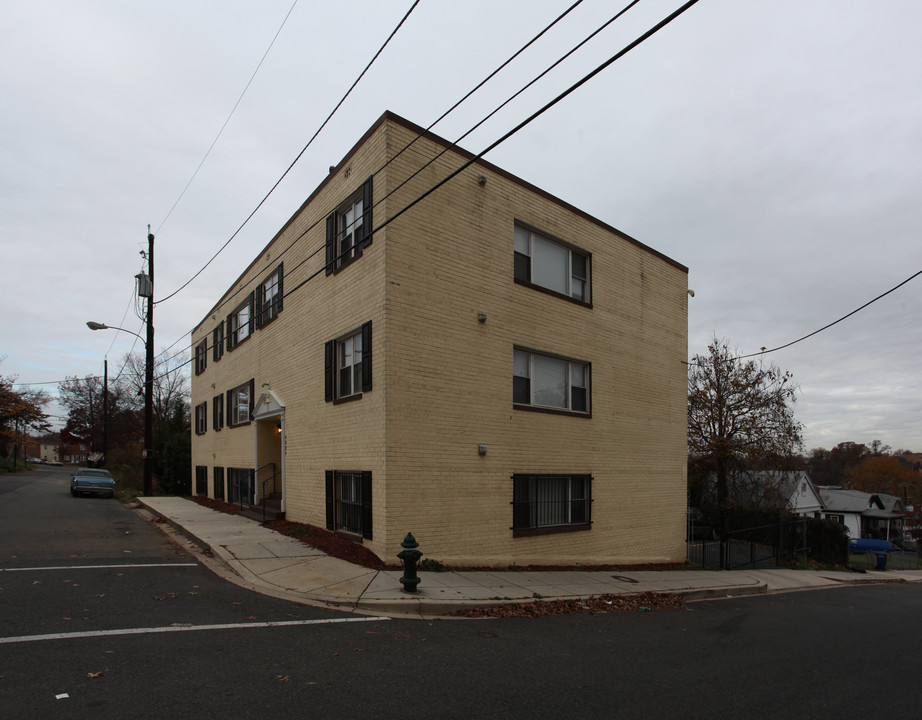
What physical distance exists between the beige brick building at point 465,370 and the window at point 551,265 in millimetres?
45

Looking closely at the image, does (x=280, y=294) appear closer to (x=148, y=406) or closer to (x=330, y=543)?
(x=330, y=543)

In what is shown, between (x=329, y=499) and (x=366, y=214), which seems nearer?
(x=366, y=214)

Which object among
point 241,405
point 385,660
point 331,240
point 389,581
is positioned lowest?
point 389,581

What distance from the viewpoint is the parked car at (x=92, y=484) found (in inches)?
1128

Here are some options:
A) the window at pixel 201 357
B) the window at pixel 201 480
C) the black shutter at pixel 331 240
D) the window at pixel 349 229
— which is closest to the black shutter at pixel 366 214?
the window at pixel 349 229

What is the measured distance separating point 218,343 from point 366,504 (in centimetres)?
1510

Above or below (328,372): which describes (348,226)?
above

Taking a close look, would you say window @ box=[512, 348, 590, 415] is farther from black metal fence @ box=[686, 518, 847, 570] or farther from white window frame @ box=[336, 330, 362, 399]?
black metal fence @ box=[686, 518, 847, 570]

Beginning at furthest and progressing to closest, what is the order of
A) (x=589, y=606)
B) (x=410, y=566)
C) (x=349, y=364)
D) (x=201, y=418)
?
1. (x=201, y=418)
2. (x=349, y=364)
3. (x=589, y=606)
4. (x=410, y=566)

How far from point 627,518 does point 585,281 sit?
20.4ft

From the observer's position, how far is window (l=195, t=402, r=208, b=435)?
85.5ft

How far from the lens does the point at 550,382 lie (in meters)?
14.4

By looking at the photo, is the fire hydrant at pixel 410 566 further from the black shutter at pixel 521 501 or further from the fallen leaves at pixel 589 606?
the black shutter at pixel 521 501

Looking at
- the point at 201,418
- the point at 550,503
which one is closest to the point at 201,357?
the point at 201,418
